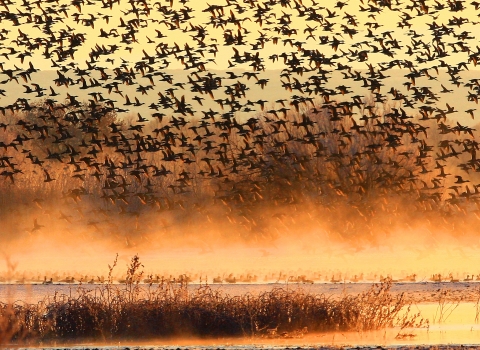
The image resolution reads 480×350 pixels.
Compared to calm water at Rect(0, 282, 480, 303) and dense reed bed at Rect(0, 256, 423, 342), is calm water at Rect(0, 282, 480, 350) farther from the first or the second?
calm water at Rect(0, 282, 480, 303)

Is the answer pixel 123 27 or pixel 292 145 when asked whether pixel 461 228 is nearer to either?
pixel 292 145

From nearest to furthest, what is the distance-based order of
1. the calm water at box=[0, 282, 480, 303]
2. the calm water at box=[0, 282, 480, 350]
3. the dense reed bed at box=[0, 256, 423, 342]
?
1. the calm water at box=[0, 282, 480, 350]
2. the dense reed bed at box=[0, 256, 423, 342]
3. the calm water at box=[0, 282, 480, 303]

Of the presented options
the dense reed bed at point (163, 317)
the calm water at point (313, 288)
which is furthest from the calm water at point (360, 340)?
the calm water at point (313, 288)

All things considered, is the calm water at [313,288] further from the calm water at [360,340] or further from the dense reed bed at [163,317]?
the dense reed bed at [163,317]

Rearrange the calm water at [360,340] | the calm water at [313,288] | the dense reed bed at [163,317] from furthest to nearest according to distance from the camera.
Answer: the calm water at [313,288] → the dense reed bed at [163,317] → the calm water at [360,340]

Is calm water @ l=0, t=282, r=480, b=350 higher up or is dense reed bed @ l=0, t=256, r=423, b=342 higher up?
dense reed bed @ l=0, t=256, r=423, b=342

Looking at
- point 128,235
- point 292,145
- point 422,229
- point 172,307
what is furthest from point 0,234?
point 172,307

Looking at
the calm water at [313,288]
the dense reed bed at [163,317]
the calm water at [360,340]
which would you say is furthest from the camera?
the calm water at [313,288]

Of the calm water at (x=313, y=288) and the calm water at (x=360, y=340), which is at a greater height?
the calm water at (x=313, y=288)

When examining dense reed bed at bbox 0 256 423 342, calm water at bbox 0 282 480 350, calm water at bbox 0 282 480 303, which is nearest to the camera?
calm water at bbox 0 282 480 350

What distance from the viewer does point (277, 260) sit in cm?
6009

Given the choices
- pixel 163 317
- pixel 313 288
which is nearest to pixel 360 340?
pixel 163 317

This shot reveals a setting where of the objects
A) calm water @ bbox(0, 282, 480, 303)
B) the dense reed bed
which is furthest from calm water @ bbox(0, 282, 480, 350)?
calm water @ bbox(0, 282, 480, 303)

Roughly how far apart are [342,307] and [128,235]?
1706 inches
